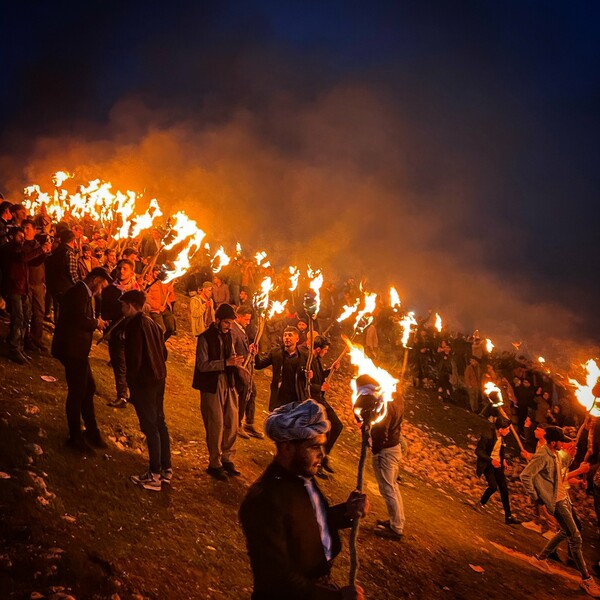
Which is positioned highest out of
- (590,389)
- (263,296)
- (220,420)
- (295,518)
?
(590,389)

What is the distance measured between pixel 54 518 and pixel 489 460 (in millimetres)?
9358

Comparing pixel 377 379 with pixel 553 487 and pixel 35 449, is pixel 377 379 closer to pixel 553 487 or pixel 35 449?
pixel 35 449

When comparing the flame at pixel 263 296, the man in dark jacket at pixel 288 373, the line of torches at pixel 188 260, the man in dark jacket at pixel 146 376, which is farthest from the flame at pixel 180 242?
the man in dark jacket at pixel 288 373

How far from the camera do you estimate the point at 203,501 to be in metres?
6.23

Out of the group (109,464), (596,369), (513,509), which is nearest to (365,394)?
(109,464)

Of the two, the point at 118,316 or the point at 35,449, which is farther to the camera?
the point at 118,316

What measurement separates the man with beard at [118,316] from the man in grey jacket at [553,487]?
7.62 meters

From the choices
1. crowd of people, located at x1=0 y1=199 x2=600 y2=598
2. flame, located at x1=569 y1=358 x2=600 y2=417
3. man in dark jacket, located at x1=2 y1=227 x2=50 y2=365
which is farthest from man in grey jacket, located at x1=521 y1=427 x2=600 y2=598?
man in dark jacket, located at x1=2 y1=227 x2=50 y2=365

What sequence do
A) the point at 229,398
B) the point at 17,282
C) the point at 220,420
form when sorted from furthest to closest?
the point at 17,282, the point at 229,398, the point at 220,420

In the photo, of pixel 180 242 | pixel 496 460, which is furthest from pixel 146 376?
pixel 496 460

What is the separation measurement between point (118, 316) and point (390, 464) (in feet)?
18.6

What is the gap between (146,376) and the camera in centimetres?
583

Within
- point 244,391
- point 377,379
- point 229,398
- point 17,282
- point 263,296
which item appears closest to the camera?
point 377,379

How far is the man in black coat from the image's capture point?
586 centimetres
